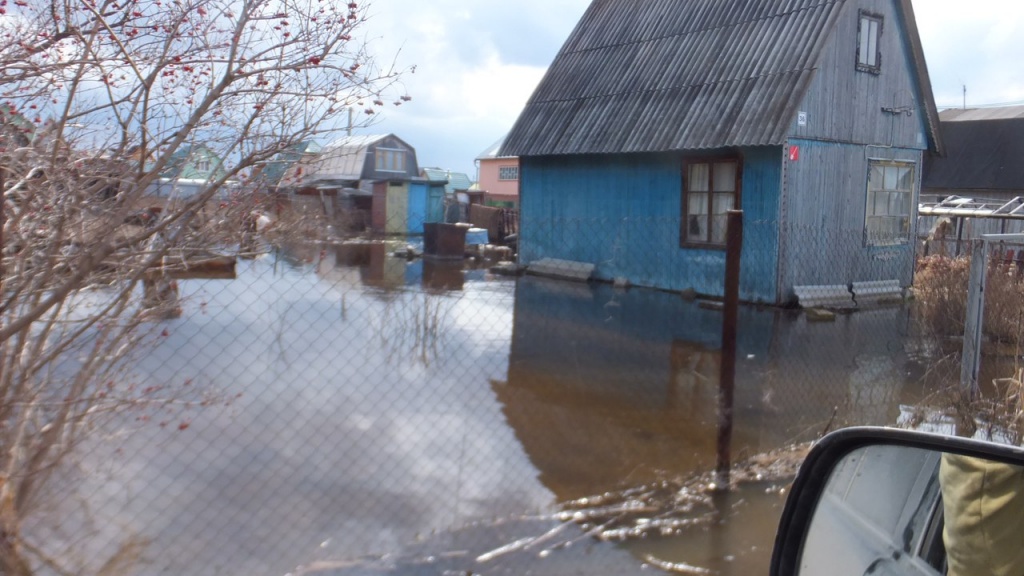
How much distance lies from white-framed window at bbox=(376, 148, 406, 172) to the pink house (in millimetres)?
5363

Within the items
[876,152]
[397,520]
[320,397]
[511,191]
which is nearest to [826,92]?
[876,152]

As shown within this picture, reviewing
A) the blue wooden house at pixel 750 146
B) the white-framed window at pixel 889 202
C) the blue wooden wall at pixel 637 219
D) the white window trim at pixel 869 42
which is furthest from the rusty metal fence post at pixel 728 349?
the white window trim at pixel 869 42

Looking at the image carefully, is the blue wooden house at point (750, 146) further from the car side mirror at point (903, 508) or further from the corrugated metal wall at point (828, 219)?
the car side mirror at point (903, 508)

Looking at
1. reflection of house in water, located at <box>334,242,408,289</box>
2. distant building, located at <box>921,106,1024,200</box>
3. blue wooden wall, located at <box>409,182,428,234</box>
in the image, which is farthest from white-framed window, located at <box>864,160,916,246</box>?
blue wooden wall, located at <box>409,182,428,234</box>

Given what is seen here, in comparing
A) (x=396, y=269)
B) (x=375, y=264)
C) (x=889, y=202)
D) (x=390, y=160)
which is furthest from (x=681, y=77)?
(x=390, y=160)

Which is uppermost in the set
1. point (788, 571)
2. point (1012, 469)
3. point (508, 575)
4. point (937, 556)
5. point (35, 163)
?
point (35, 163)

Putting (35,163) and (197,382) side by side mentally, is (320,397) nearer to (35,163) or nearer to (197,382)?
(197,382)

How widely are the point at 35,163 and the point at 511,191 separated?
5008 centimetres

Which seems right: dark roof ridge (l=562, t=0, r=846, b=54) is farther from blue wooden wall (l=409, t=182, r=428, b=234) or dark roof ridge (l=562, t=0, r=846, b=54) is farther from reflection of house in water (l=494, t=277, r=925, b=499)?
blue wooden wall (l=409, t=182, r=428, b=234)

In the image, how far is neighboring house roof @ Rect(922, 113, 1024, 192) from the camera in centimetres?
3067

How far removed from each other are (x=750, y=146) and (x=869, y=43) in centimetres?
309

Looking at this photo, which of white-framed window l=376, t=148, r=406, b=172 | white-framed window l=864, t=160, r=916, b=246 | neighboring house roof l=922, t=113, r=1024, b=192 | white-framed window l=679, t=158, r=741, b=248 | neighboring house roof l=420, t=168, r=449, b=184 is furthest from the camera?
white-framed window l=376, t=148, r=406, b=172

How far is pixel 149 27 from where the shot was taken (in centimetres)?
446

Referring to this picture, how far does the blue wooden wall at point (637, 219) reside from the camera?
1512 centimetres
